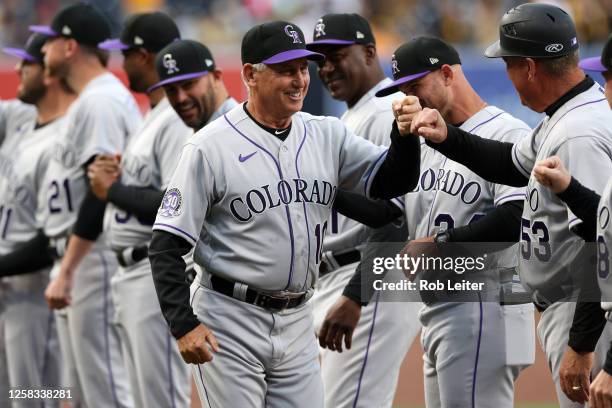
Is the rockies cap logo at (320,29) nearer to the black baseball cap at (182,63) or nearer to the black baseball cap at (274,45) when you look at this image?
the black baseball cap at (182,63)

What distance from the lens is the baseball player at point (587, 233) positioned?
11.7 ft

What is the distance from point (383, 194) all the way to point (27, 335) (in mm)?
3214

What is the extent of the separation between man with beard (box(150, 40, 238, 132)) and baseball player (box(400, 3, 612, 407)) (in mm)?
1752

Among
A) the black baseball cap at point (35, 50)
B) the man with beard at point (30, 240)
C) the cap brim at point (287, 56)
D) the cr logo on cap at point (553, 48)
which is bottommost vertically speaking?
the man with beard at point (30, 240)

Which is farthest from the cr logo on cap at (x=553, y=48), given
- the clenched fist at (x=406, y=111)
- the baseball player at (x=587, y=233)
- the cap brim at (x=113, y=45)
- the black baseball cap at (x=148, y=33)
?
the cap brim at (x=113, y=45)

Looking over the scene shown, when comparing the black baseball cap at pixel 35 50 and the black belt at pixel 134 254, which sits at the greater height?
the black baseball cap at pixel 35 50

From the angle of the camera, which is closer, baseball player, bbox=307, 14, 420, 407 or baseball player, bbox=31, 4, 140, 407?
baseball player, bbox=307, 14, 420, 407

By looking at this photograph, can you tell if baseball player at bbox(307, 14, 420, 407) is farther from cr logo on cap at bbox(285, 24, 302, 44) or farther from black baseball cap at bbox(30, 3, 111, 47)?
black baseball cap at bbox(30, 3, 111, 47)

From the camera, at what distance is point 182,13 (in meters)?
14.7

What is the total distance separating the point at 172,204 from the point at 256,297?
1.60 ft

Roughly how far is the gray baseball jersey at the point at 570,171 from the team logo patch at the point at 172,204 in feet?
4.29

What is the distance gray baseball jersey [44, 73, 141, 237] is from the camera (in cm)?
646

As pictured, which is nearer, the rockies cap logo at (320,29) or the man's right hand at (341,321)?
the man's right hand at (341,321)

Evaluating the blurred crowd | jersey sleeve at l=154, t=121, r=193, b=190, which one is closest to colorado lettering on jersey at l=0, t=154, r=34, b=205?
jersey sleeve at l=154, t=121, r=193, b=190
